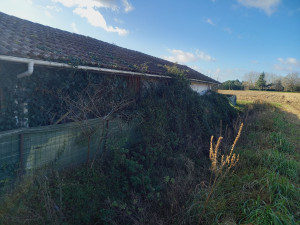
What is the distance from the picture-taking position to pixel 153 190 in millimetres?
4504

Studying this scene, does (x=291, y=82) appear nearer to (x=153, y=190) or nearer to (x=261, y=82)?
(x=261, y=82)

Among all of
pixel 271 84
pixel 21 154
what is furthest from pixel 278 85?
pixel 21 154

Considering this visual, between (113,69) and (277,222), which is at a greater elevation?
(113,69)

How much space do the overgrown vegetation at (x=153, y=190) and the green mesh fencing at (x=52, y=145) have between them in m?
0.33

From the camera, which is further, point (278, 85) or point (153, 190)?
point (278, 85)

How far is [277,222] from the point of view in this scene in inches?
122

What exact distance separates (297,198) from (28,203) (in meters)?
6.03

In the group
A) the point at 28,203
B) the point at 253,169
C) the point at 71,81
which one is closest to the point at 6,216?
the point at 28,203

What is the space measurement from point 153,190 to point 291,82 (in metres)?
56.5

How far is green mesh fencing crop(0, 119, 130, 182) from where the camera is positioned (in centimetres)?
349

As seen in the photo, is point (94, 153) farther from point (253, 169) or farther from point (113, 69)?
point (253, 169)

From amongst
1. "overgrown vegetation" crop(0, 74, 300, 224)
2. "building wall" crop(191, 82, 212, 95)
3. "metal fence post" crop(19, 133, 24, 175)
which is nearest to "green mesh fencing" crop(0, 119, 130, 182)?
"metal fence post" crop(19, 133, 24, 175)

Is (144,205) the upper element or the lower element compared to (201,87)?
lower

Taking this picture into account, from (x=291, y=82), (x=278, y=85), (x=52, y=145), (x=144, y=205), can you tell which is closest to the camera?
(x=144, y=205)
